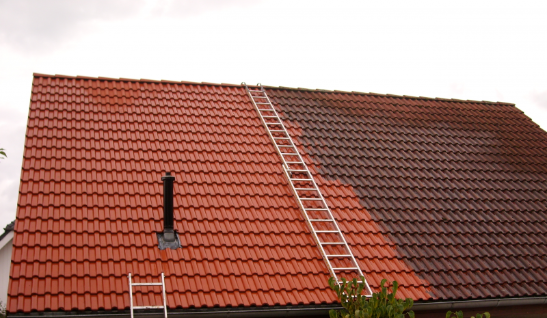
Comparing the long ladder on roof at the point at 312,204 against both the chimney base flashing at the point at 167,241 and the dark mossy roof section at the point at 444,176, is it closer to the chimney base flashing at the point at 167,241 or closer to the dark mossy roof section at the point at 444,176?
the dark mossy roof section at the point at 444,176

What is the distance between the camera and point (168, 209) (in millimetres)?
8555

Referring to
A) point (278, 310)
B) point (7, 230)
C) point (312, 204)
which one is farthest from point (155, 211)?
point (7, 230)

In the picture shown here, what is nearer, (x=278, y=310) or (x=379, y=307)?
(x=379, y=307)

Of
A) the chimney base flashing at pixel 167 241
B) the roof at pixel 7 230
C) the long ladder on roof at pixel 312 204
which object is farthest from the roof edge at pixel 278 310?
the roof at pixel 7 230

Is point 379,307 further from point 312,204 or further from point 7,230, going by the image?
point 7,230

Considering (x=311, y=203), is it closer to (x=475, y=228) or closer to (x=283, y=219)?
(x=283, y=219)

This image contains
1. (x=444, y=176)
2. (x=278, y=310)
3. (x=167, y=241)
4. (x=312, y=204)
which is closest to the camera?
(x=278, y=310)

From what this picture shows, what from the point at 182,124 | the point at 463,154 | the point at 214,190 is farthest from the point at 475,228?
the point at 182,124

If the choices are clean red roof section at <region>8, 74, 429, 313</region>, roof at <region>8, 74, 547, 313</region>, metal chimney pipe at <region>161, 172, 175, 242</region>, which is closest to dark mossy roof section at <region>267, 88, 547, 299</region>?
roof at <region>8, 74, 547, 313</region>

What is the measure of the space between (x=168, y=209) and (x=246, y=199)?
5.41 feet

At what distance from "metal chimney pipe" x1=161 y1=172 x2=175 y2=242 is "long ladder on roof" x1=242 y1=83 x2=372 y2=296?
2.27 meters

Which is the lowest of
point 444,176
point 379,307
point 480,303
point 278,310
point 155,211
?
point 379,307

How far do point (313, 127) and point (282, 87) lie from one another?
1763mm

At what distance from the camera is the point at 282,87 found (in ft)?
44.7
